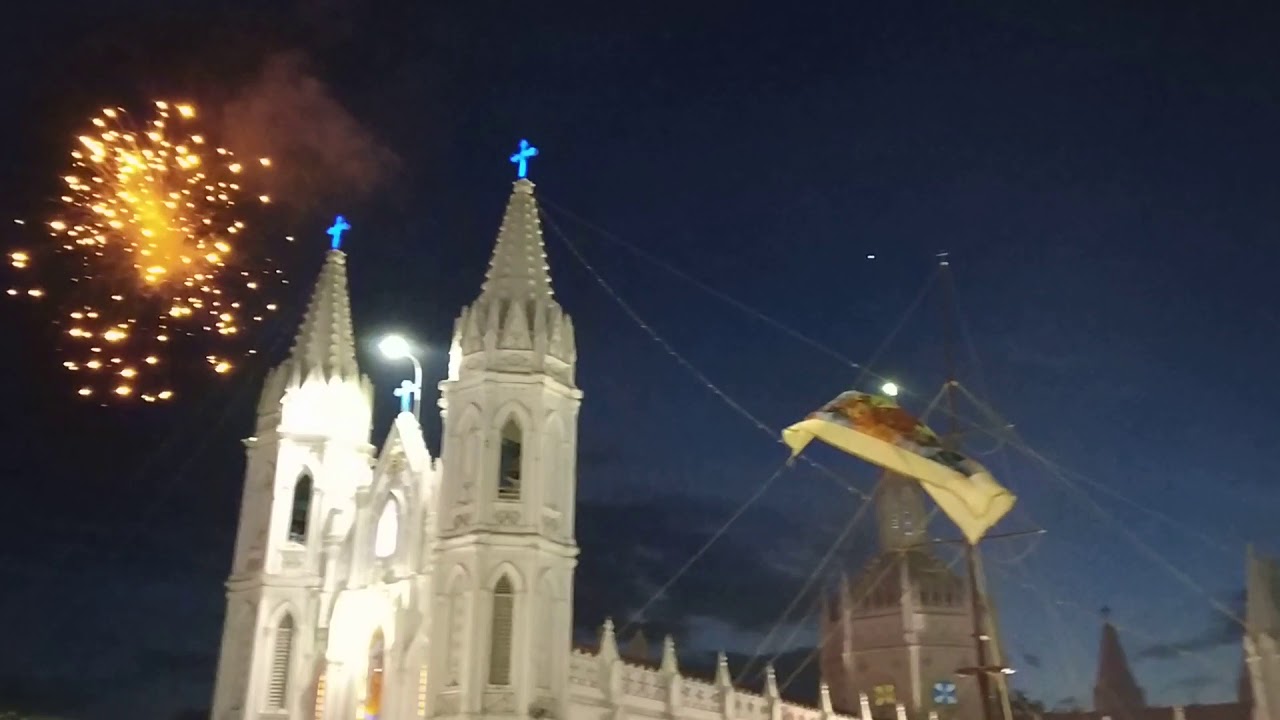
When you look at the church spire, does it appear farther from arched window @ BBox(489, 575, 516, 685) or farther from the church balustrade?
the church balustrade

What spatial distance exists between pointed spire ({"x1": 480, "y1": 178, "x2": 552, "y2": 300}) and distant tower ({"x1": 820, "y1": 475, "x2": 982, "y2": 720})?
35805mm

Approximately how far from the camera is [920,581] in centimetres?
7031

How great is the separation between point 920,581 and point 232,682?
4344cm

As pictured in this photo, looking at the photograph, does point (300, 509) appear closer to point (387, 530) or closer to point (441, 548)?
point (387, 530)

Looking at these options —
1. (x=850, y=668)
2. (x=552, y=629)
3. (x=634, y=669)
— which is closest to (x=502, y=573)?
(x=552, y=629)

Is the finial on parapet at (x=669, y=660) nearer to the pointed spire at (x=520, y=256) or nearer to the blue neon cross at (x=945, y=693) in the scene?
the pointed spire at (x=520, y=256)

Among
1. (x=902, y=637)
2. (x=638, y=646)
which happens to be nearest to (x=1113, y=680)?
(x=902, y=637)

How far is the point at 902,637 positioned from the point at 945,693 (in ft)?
13.0

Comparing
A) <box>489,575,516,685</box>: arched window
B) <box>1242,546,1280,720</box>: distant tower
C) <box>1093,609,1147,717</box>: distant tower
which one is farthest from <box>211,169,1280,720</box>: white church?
<box>1093,609,1147,717</box>: distant tower

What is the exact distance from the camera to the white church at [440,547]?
32.4 m

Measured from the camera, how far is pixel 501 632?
32156 millimetres

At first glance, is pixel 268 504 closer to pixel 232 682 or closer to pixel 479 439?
pixel 232 682

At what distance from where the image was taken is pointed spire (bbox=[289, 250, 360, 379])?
4184 cm

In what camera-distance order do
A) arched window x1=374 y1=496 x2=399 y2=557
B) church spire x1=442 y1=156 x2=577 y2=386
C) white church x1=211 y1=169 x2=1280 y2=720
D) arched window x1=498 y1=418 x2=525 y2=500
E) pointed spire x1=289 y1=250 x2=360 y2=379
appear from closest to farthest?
white church x1=211 y1=169 x2=1280 y2=720
arched window x1=498 y1=418 x2=525 y2=500
church spire x1=442 y1=156 x2=577 y2=386
arched window x1=374 y1=496 x2=399 y2=557
pointed spire x1=289 y1=250 x2=360 y2=379
